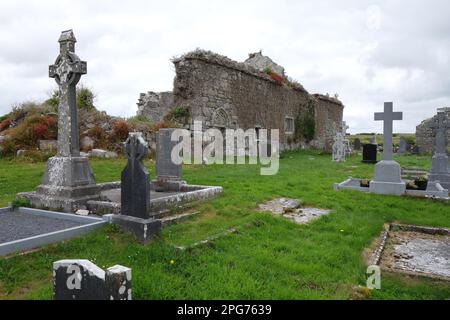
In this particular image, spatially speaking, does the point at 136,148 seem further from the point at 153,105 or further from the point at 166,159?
the point at 153,105

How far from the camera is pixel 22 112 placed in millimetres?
16641

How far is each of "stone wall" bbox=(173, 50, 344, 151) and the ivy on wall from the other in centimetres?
51

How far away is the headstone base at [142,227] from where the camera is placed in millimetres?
4758

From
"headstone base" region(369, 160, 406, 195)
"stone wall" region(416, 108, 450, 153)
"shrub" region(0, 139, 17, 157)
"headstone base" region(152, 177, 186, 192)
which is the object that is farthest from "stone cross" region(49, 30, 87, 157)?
"stone wall" region(416, 108, 450, 153)

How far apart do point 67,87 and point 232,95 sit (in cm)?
1260

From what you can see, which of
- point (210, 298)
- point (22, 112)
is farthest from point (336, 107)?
point (210, 298)

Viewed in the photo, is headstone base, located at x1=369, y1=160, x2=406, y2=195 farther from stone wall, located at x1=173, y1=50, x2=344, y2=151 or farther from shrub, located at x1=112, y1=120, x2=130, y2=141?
shrub, located at x1=112, y1=120, x2=130, y2=141

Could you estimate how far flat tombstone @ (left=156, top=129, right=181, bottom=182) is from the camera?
8.02 metres

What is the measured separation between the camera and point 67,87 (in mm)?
6742

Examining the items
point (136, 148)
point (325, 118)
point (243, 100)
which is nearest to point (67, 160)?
point (136, 148)

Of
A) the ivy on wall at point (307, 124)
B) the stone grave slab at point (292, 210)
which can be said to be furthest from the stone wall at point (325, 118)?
the stone grave slab at point (292, 210)

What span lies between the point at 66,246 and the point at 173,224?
65.7 inches
